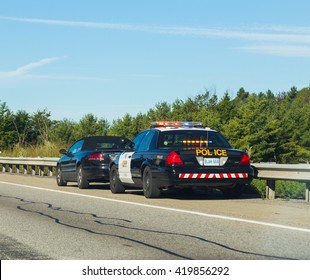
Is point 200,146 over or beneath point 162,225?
over

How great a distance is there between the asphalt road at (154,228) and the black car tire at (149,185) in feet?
0.64

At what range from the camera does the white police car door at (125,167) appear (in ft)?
53.8

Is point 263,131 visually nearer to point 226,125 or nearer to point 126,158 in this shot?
point 226,125

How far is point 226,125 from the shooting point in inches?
4496

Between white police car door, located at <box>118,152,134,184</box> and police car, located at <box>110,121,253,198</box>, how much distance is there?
0.14 metres

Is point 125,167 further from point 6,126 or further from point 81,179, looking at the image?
point 6,126

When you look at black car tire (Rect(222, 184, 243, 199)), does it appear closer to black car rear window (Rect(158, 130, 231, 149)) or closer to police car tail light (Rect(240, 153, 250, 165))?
police car tail light (Rect(240, 153, 250, 165))

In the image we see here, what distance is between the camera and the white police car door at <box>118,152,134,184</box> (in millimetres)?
16391

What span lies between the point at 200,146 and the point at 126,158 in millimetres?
2323

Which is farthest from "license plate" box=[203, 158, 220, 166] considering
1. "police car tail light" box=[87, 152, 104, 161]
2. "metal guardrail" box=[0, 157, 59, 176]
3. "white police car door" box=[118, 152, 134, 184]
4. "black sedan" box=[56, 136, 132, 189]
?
"metal guardrail" box=[0, 157, 59, 176]

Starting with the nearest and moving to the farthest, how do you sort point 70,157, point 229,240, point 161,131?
point 229,240 → point 161,131 → point 70,157

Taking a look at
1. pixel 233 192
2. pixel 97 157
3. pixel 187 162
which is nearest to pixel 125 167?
pixel 187 162
